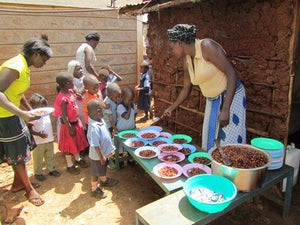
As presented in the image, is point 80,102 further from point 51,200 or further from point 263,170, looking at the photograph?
point 263,170

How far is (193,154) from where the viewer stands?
10.5ft

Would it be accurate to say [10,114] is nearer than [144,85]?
Yes

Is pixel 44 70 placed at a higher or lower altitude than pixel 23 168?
higher

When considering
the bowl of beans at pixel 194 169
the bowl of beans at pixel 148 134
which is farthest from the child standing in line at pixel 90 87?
the bowl of beans at pixel 194 169

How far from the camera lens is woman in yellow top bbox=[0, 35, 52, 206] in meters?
2.72

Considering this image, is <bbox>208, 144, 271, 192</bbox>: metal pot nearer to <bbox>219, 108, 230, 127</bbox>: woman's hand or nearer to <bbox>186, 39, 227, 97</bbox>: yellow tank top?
<bbox>219, 108, 230, 127</bbox>: woman's hand

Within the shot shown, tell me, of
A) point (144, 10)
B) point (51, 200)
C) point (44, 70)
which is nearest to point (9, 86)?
point (51, 200)

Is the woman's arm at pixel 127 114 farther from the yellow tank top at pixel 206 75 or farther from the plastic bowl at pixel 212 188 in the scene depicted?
the plastic bowl at pixel 212 188

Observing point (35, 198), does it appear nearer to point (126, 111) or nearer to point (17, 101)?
point (17, 101)

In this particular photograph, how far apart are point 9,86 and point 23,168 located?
3.69 feet

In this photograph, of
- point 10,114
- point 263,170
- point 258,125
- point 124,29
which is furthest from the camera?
point 124,29

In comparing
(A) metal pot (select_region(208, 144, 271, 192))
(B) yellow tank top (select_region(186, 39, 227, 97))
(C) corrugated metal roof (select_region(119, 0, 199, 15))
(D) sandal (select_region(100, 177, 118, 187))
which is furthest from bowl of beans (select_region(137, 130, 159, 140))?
(C) corrugated metal roof (select_region(119, 0, 199, 15))

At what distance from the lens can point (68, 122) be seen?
3.77 m

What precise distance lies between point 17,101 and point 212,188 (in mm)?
2378
